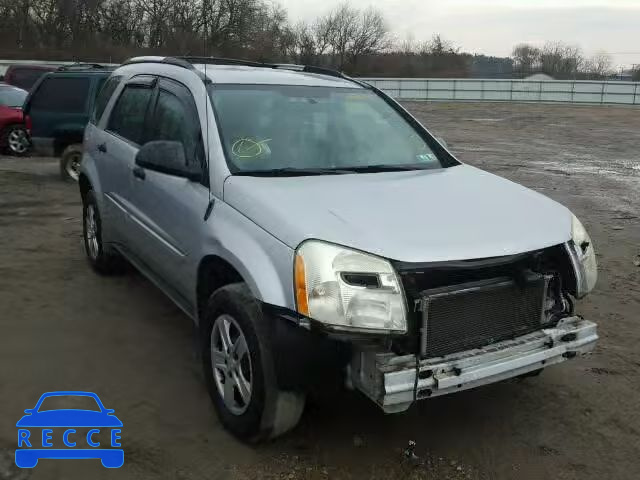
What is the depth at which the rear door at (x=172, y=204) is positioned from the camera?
3539 mm

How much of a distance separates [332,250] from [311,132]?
1392mm

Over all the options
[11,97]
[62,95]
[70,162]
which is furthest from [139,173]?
[11,97]

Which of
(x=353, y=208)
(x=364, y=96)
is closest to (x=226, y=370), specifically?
(x=353, y=208)

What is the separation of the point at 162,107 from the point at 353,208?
1875 millimetres

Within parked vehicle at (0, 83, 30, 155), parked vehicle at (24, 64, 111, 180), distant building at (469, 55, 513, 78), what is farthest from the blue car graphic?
distant building at (469, 55, 513, 78)

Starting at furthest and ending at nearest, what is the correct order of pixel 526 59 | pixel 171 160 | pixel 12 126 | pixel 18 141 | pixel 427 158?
pixel 526 59, pixel 18 141, pixel 12 126, pixel 427 158, pixel 171 160

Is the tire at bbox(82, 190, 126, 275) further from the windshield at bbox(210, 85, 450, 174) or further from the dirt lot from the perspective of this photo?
the windshield at bbox(210, 85, 450, 174)

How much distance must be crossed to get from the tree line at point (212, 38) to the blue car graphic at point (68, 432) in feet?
139

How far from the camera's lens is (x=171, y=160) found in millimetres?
3596

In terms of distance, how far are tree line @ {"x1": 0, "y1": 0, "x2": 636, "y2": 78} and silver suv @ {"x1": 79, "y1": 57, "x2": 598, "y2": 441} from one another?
41.6 m

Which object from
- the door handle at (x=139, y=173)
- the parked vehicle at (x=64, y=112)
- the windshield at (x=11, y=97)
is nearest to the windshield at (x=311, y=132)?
the door handle at (x=139, y=173)

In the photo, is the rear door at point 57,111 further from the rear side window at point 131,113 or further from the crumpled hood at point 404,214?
the crumpled hood at point 404,214

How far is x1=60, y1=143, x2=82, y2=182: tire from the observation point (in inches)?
408

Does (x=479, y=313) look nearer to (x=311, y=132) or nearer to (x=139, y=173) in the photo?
(x=311, y=132)
